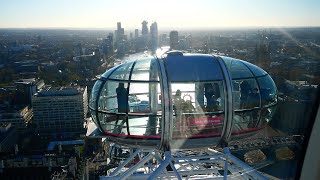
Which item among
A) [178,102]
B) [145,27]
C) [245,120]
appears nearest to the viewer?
[178,102]

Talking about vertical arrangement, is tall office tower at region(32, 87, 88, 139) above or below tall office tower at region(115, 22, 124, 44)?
below

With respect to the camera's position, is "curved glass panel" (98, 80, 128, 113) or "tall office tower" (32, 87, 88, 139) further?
"tall office tower" (32, 87, 88, 139)

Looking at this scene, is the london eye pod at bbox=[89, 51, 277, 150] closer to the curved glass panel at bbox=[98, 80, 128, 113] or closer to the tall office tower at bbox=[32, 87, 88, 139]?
the curved glass panel at bbox=[98, 80, 128, 113]

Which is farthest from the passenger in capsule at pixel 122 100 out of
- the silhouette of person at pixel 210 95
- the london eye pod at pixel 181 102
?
the silhouette of person at pixel 210 95

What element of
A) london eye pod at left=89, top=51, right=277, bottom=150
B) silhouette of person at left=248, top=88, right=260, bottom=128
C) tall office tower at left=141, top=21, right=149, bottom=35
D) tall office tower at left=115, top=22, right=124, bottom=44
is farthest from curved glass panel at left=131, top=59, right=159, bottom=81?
tall office tower at left=115, top=22, right=124, bottom=44

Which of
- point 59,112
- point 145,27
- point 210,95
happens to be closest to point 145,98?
point 210,95

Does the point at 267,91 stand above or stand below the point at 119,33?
above

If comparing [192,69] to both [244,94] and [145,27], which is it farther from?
[145,27]
